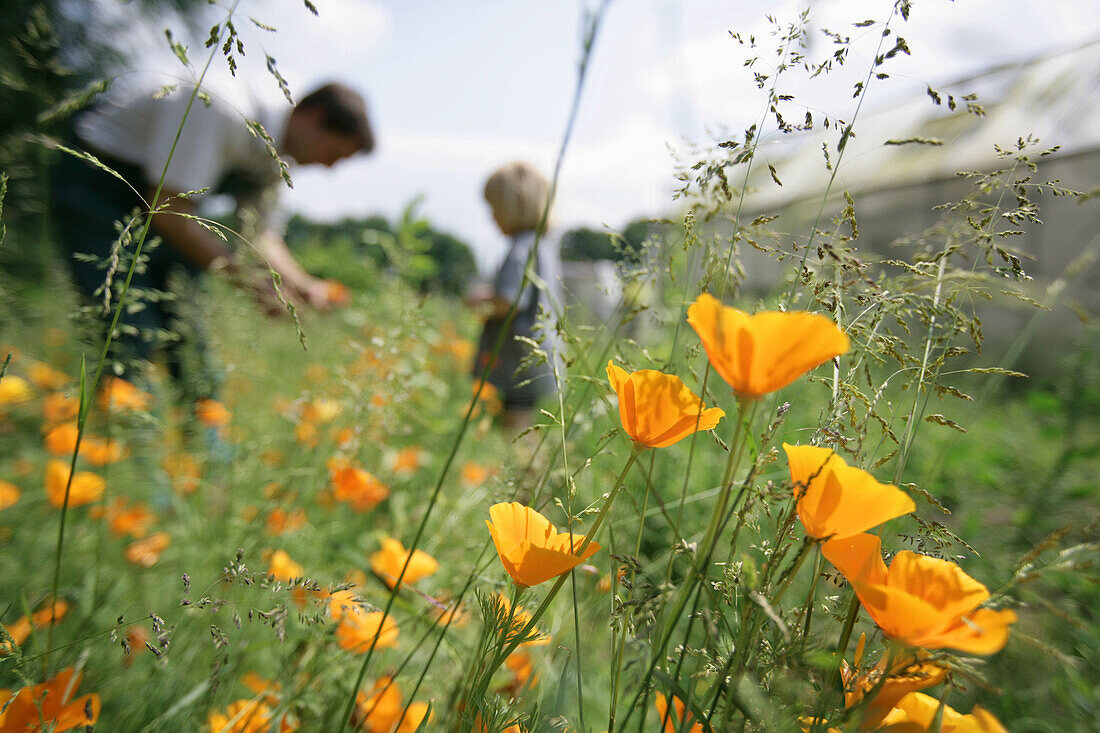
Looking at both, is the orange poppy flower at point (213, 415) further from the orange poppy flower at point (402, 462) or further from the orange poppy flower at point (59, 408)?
the orange poppy flower at point (402, 462)

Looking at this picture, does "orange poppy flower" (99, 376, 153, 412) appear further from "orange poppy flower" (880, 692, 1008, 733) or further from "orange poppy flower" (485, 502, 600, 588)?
"orange poppy flower" (880, 692, 1008, 733)

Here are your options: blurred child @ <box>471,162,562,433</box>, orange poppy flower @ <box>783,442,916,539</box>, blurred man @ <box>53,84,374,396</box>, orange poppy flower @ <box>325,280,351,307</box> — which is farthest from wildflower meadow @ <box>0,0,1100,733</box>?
blurred child @ <box>471,162,562,433</box>

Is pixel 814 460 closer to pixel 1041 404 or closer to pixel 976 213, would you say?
pixel 976 213

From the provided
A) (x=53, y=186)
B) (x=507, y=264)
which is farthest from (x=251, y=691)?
(x=507, y=264)

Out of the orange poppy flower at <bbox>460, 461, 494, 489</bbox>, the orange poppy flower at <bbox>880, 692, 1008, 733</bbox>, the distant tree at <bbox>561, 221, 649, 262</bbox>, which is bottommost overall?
the orange poppy flower at <bbox>460, 461, 494, 489</bbox>

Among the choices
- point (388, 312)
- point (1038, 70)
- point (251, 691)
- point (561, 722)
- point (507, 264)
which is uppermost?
point (1038, 70)

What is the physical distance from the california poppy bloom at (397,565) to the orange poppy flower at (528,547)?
0.91 ft

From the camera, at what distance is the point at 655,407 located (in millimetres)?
430

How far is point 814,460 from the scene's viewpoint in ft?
1.30

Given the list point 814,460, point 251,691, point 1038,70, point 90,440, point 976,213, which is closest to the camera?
point 814,460

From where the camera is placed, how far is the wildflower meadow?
0.39 meters

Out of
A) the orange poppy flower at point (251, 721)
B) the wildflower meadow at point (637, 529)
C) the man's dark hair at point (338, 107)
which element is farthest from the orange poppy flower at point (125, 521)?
the man's dark hair at point (338, 107)

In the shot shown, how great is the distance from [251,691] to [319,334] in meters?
2.02

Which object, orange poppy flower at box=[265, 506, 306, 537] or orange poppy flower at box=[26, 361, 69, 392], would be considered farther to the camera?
orange poppy flower at box=[26, 361, 69, 392]
